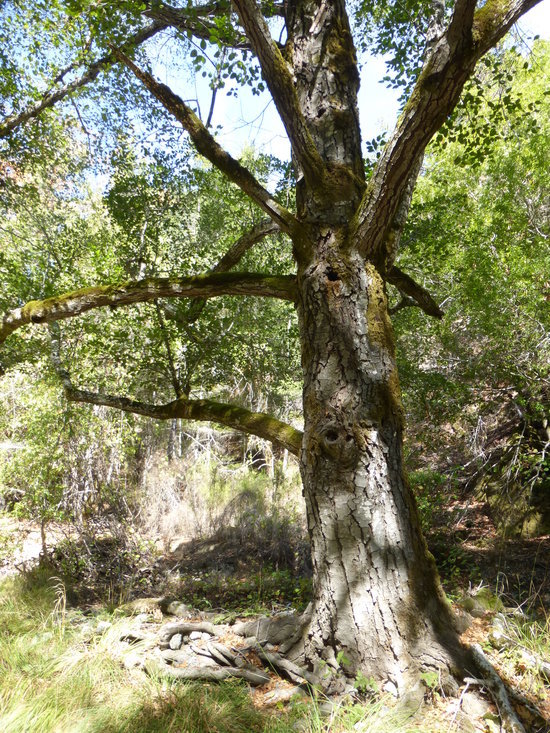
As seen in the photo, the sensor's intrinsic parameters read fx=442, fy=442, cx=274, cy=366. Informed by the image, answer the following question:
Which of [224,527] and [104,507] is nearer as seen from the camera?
[104,507]

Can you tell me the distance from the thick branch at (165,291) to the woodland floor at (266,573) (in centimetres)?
253

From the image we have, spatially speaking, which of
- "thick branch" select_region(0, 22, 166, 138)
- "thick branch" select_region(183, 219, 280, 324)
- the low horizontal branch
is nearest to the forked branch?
the low horizontal branch

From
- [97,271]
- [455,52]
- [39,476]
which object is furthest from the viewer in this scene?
[39,476]

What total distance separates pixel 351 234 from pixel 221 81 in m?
2.92

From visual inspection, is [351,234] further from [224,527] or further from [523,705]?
[224,527]

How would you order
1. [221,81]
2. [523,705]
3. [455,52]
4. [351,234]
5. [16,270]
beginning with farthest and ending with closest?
[16,270] < [221,81] < [351,234] < [523,705] < [455,52]

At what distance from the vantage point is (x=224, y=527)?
7676 mm

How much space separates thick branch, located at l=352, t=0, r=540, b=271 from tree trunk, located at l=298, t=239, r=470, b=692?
0.37 meters

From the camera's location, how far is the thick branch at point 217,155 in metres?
→ 2.96

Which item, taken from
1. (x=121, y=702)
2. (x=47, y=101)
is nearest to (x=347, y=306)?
(x=121, y=702)

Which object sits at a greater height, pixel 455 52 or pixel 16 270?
pixel 16 270

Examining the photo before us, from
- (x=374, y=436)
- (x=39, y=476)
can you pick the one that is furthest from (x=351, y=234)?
(x=39, y=476)

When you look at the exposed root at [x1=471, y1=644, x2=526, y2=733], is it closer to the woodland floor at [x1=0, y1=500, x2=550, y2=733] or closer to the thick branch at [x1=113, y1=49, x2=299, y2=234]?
the woodland floor at [x1=0, y1=500, x2=550, y2=733]

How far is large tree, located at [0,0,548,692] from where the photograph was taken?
7.90 feet
